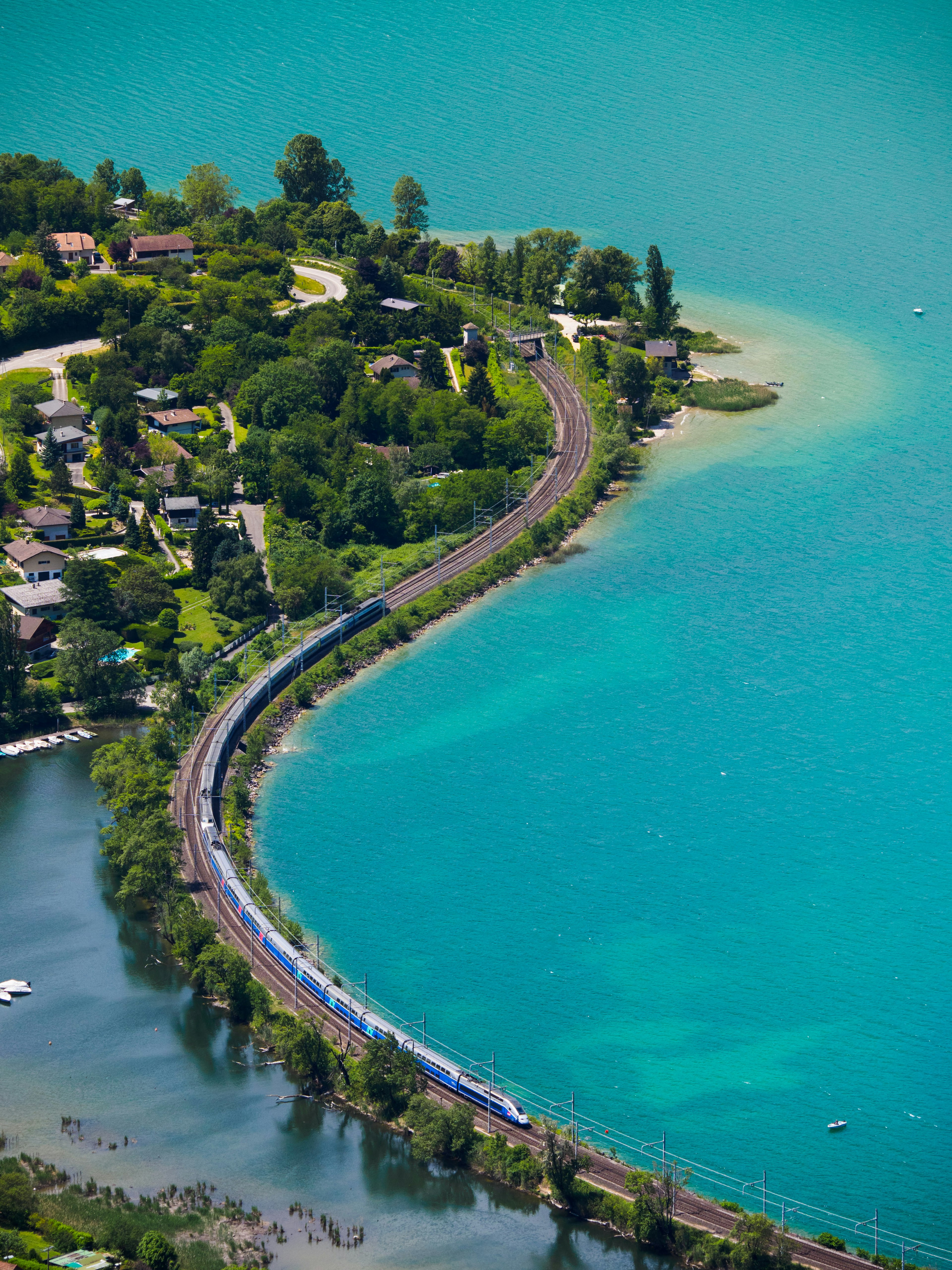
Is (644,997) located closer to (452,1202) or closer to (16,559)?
(452,1202)

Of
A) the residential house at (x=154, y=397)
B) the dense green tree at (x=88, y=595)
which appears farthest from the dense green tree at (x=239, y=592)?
the residential house at (x=154, y=397)

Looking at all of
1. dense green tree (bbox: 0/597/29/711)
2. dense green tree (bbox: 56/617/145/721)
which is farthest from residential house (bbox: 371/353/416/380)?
dense green tree (bbox: 0/597/29/711)

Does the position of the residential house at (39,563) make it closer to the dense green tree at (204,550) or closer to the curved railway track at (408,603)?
the dense green tree at (204,550)

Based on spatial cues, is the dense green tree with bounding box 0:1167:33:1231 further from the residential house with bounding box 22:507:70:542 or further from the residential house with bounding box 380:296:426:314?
the residential house with bounding box 380:296:426:314

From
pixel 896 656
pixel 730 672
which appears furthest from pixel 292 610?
pixel 896 656

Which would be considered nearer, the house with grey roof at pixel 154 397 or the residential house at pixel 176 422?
the residential house at pixel 176 422

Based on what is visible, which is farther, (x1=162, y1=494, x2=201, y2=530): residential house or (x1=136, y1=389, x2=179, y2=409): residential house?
(x1=136, y1=389, x2=179, y2=409): residential house

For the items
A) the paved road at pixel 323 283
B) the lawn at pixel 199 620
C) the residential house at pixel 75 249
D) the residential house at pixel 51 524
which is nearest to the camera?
the lawn at pixel 199 620

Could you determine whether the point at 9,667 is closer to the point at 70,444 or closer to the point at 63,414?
the point at 70,444
